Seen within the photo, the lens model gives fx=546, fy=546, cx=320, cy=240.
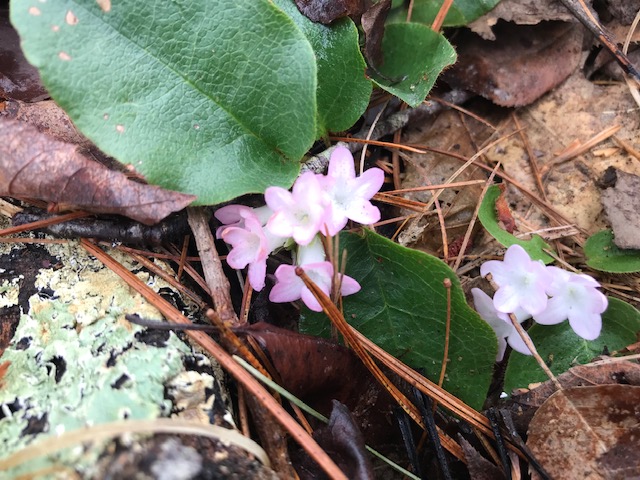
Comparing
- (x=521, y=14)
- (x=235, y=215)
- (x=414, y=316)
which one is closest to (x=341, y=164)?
(x=235, y=215)

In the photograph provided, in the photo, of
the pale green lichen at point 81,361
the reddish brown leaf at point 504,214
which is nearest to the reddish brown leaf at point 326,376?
the pale green lichen at point 81,361

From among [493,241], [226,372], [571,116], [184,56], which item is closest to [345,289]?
[226,372]

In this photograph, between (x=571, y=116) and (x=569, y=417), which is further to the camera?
(x=571, y=116)

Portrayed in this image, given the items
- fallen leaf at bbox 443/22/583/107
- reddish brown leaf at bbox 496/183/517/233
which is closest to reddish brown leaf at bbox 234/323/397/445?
reddish brown leaf at bbox 496/183/517/233

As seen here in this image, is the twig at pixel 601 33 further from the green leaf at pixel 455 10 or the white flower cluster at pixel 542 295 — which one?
the white flower cluster at pixel 542 295

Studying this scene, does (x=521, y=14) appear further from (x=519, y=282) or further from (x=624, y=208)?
(x=519, y=282)

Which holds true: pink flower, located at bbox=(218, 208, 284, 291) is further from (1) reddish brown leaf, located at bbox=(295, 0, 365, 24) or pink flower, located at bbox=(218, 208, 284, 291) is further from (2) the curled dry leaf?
(1) reddish brown leaf, located at bbox=(295, 0, 365, 24)

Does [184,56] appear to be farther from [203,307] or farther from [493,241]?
[493,241]
